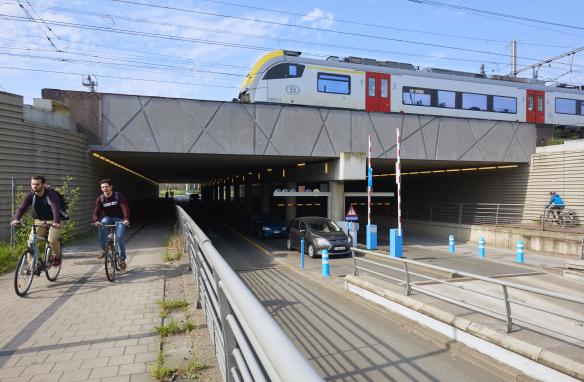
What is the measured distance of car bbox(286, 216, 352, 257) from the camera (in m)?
15.0

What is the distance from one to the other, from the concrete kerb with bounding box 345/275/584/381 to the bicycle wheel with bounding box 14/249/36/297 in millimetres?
6226

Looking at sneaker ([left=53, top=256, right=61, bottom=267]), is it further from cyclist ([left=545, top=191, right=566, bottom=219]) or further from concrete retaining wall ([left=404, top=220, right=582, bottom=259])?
cyclist ([left=545, top=191, right=566, bottom=219])

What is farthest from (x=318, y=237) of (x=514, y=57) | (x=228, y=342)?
(x=514, y=57)

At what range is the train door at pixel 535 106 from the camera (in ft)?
78.7

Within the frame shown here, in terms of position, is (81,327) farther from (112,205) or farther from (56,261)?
(112,205)

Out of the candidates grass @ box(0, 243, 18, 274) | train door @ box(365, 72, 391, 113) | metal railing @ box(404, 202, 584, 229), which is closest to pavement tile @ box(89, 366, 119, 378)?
grass @ box(0, 243, 18, 274)

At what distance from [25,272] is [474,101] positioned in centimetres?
A: 2295

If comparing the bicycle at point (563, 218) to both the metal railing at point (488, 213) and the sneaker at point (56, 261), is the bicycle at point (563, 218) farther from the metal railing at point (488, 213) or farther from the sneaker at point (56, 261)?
the sneaker at point (56, 261)

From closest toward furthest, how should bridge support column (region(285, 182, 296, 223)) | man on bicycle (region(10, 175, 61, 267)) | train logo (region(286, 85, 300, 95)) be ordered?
1. man on bicycle (region(10, 175, 61, 267))
2. train logo (region(286, 85, 300, 95))
3. bridge support column (region(285, 182, 296, 223))

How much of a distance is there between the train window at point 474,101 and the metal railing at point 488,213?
557cm

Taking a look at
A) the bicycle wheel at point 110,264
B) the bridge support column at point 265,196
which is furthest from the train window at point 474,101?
the bicycle wheel at point 110,264

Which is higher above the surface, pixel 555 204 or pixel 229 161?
pixel 229 161

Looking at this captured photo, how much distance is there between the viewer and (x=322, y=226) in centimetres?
1625

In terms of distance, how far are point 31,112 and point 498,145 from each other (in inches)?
822
